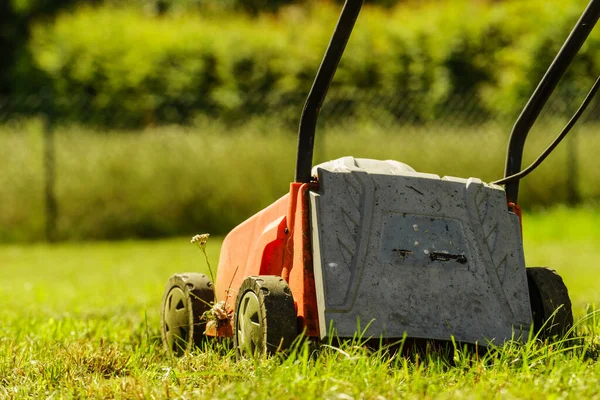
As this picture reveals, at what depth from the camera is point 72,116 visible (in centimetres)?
1320

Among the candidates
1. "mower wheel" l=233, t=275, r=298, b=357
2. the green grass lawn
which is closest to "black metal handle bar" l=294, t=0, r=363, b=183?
"mower wheel" l=233, t=275, r=298, b=357

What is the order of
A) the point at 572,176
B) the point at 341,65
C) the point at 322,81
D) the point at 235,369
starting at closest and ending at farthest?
1. the point at 235,369
2. the point at 322,81
3. the point at 572,176
4. the point at 341,65

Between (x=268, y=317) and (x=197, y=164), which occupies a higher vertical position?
(x=197, y=164)

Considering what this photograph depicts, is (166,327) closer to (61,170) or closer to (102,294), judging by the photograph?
(102,294)

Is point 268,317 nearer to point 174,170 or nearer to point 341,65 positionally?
point 174,170

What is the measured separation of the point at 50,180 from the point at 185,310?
7441mm

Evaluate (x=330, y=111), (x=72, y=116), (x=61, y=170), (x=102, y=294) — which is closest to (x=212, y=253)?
(x=102, y=294)

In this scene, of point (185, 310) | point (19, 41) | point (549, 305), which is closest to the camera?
point (549, 305)

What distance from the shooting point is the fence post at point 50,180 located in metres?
9.62

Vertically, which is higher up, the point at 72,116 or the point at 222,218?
the point at 72,116

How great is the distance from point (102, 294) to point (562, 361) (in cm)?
361

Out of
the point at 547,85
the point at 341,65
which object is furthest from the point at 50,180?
the point at 547,85

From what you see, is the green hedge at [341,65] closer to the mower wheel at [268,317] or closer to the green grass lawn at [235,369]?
the green grass lawn at [235,369]

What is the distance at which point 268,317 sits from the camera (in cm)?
211
